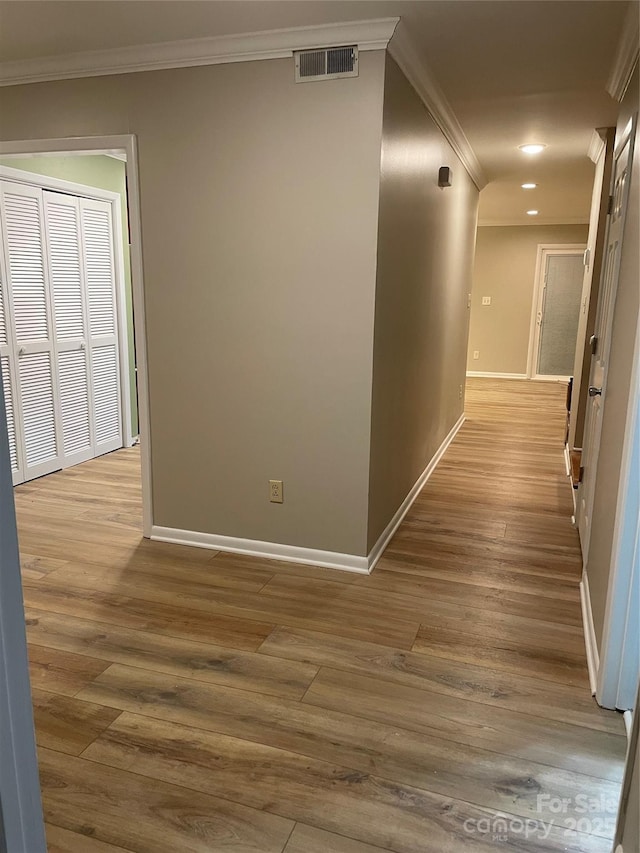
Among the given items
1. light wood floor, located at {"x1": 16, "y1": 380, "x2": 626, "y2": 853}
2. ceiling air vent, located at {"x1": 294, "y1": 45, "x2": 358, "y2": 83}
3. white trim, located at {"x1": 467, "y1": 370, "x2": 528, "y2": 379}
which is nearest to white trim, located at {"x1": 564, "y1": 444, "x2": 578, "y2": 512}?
light wood floor, located at {"x1": 16, "y1": 380, "x2": 626, "y2": 853}

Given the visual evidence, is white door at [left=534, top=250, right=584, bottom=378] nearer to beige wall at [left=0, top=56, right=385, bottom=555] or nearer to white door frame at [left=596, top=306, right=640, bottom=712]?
beige wall at [left=0, top=56, right=385, bottom=555]

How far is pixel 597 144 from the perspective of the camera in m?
4.32

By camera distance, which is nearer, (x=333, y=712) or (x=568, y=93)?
(x=333, y=712)

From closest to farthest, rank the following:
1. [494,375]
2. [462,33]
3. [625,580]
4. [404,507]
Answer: [625,580], [462,33], [404,507], [494,375]

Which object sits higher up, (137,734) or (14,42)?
(14,42)

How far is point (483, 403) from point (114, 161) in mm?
4893

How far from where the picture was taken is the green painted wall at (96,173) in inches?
166

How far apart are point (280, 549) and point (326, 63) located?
225 centimetres

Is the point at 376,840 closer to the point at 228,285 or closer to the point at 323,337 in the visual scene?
the point at 323,337

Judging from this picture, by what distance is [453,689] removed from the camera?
2148mm

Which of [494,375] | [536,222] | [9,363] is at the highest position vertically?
[536,222]

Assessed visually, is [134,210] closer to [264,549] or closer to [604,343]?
[264,549]

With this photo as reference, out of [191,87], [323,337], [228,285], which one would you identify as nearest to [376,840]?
[323,337]

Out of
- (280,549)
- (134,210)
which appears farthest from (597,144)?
(280,549)
